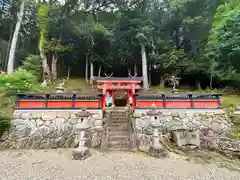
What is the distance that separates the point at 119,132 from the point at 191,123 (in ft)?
11.9

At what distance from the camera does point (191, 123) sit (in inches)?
302

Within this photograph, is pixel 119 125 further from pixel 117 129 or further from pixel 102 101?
pixel 102 101

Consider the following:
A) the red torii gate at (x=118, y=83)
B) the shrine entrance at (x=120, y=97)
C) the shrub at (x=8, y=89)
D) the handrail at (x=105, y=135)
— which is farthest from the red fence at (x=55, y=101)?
the shrine entrance at (x=120, y=97)

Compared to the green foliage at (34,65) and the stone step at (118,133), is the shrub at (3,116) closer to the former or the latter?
the stone step at (118,133)

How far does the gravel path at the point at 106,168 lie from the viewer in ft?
13.3

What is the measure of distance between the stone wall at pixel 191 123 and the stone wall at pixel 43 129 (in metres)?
2.08

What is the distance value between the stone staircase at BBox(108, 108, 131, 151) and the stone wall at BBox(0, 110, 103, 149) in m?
0.77

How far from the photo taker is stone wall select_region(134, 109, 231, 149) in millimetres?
7281

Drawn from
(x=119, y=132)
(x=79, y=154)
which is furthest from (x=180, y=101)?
(x=79, y=154)

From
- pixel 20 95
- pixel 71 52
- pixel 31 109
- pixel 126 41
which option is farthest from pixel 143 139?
pixel 71 52

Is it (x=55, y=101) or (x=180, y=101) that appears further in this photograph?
(x=180, y=101)

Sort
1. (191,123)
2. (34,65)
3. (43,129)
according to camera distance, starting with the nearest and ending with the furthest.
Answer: (43,129), (191,123), (34,65)

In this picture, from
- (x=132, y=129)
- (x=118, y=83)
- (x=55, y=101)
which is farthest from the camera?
(x=118, y=83)

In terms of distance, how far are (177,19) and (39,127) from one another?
2005cm
